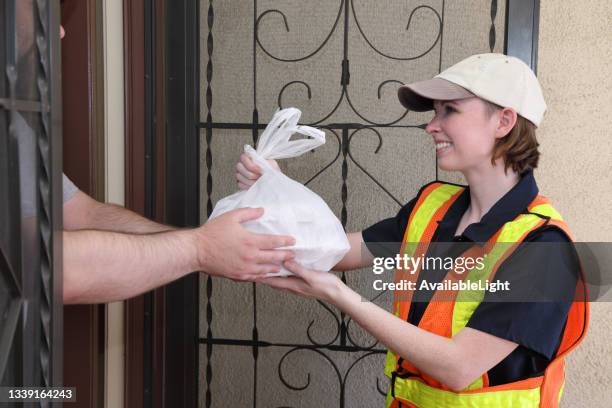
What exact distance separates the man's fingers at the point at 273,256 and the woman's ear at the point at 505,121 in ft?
1.73

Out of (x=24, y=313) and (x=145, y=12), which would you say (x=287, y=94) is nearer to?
(x=145, y=12)

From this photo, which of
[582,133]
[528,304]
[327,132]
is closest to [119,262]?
[528,304]

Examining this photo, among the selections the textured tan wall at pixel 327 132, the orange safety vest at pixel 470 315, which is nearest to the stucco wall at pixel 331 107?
the textured tan wall at pixel 327 132

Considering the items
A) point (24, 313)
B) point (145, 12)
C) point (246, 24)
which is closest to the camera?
point (24, 313)

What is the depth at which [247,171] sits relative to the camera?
1.45 m

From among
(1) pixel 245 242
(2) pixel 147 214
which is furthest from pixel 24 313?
(2) pixel 147 214

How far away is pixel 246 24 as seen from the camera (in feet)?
6.56

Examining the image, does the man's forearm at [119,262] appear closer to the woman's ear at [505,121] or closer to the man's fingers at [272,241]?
the man's fingers at [272,241]

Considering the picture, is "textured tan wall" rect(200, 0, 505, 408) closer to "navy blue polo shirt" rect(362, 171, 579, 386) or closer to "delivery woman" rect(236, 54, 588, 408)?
"delivery woman" rect(236, 54, 588, 408)

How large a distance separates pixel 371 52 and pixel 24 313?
1.34m

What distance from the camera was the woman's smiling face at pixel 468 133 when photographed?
1.43 meters

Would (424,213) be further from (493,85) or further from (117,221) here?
(117,221)

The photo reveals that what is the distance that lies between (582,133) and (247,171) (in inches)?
51.7

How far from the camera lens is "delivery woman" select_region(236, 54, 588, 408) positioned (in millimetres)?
1256
